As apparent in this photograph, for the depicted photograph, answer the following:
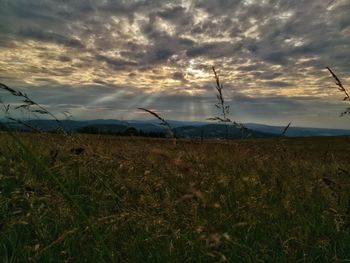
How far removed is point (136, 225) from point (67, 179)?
199 cm

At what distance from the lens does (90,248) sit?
9.82 ft

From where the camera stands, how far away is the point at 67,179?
16.7ft

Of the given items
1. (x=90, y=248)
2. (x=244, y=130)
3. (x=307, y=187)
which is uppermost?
(x=244, y=130)

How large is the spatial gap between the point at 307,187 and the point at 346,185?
19.9 inches

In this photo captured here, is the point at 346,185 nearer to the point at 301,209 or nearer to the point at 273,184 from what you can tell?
the point at 301,209

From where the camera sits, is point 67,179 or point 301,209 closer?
point 301,209

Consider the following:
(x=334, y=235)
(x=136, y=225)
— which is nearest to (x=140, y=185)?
(x=136, y=225)

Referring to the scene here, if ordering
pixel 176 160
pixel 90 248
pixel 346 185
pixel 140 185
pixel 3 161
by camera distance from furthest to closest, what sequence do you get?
pixel 3 161 → pixel 346 185 → pixel 140 185 → pixel 90 248 → pixel 176 160

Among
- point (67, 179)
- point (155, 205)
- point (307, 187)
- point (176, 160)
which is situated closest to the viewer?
point (176, 160)

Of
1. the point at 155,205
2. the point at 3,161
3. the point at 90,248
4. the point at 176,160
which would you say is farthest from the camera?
the point at 3,161

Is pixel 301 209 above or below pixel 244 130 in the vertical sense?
below

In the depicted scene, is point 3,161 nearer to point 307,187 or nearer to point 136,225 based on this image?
point 136,225

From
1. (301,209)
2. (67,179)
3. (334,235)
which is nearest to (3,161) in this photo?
(67,179)

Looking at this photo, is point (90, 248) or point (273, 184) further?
point (273, 184)
